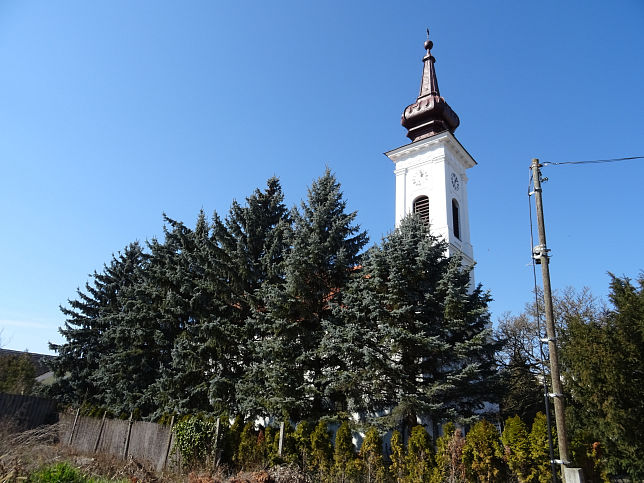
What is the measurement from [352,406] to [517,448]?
499cm

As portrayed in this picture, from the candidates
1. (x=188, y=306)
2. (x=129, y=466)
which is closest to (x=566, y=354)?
(x=129, y=466)

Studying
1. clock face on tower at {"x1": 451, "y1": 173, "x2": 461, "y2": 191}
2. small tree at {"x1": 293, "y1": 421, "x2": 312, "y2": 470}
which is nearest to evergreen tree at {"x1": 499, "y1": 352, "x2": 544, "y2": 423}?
clock face on tower at {"x1": 451, "y1": 173, "x2": 461, "y2": 191}

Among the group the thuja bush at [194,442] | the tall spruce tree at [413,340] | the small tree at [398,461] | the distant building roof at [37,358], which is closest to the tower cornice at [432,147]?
the tall spruce tree at [413,340]

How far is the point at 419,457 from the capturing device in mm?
10781

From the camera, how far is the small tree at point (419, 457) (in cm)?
1047

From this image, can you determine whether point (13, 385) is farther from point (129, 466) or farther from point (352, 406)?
point (352, 406)

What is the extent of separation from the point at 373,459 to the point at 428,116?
2323cm

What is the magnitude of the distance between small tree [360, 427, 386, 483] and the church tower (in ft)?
45.9

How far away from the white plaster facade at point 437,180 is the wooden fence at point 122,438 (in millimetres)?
17106

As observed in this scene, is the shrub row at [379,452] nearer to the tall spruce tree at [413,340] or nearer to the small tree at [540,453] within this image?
the small tree at [540,453]

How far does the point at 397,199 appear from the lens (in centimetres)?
2714

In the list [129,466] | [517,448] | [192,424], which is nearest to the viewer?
[517,448]

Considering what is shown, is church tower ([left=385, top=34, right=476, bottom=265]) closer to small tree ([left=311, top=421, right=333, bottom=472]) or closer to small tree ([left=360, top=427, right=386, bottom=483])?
small tree ([left=360, top=427, right=386, bottom=483])

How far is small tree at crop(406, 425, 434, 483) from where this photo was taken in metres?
10.5
